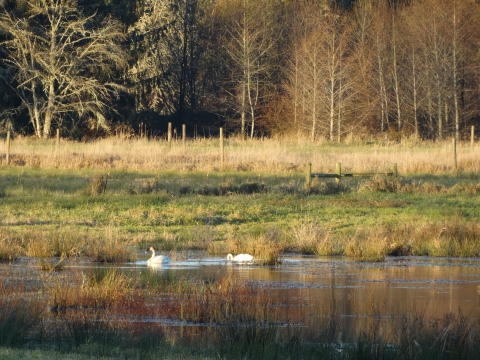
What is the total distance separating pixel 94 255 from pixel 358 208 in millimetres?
10400

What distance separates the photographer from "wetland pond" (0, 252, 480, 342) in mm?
12391

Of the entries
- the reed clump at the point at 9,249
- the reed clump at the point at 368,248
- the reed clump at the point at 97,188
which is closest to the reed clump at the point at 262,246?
the reed clump at the point at 368,248

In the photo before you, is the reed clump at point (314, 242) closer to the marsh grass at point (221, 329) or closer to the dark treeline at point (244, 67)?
the marsh grass at point (221, 329)

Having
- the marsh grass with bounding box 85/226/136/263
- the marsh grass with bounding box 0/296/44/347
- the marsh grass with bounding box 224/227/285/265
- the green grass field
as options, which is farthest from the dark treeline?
the marsh grass with bounding box 0/296/44/347

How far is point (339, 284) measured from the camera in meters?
15.4

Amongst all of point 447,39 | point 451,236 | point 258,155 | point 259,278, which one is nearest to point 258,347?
point 259,278

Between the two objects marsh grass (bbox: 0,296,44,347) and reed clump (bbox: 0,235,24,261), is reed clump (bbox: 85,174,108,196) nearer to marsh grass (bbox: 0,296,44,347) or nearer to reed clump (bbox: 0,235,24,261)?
reed clump (bbox: 0,235,24,261)

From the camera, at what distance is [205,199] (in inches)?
1090

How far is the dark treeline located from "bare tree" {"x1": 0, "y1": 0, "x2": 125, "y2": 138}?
11cm

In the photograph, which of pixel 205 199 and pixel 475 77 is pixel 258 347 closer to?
pixel 205 199

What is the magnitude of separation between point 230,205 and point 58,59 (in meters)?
30.9

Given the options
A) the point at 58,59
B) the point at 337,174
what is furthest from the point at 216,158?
the point at 58,59

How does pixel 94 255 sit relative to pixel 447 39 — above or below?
below

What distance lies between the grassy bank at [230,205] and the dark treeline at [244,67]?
13197 millimetres
